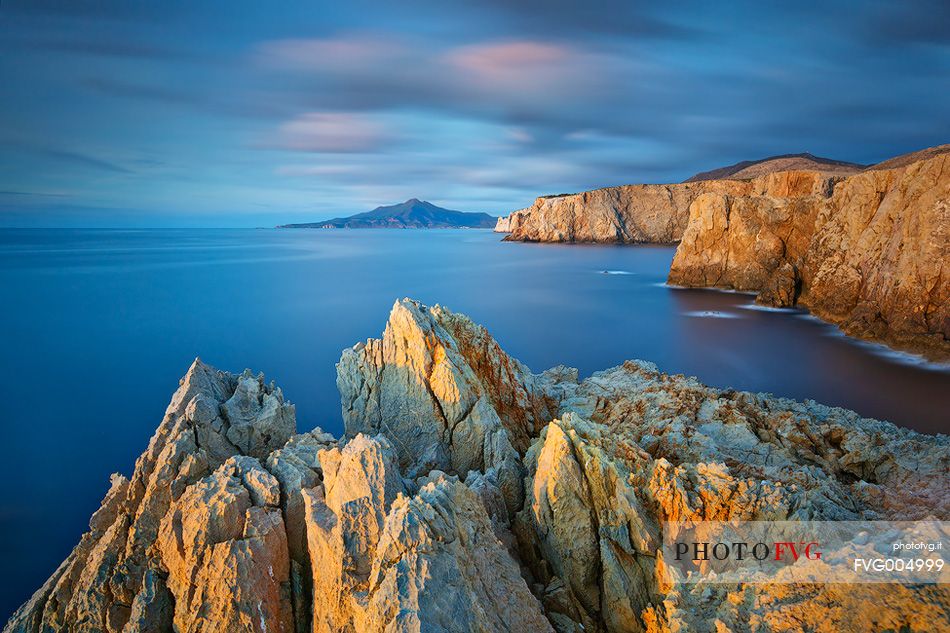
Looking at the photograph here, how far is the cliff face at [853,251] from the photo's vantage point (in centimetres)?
2539

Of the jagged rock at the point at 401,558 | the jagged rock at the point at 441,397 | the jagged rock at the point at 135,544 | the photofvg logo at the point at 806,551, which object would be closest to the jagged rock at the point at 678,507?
the photofvg logo at the point at 806,551

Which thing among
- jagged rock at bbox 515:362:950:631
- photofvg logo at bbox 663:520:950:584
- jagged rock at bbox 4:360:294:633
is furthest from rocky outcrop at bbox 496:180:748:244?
jagged rock at bbox 4:360:294:633

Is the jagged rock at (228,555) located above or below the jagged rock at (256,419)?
below

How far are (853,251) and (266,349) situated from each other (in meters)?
36.7

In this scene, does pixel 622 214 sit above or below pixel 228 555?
above

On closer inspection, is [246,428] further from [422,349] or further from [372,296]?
[372,296]

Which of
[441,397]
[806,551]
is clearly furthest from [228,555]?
[806,551]

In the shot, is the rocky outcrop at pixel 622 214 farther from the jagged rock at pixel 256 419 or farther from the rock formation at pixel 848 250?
the jagged rock at pixel 256 419

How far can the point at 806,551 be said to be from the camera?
6.62 m

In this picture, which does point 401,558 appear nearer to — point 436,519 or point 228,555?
point 436,519

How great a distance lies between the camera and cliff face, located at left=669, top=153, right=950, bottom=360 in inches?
1000

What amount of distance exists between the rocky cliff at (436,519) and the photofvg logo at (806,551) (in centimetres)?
18

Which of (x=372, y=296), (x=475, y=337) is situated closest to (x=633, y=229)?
(x=372, y=296)

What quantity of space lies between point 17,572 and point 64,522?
1870 mm
